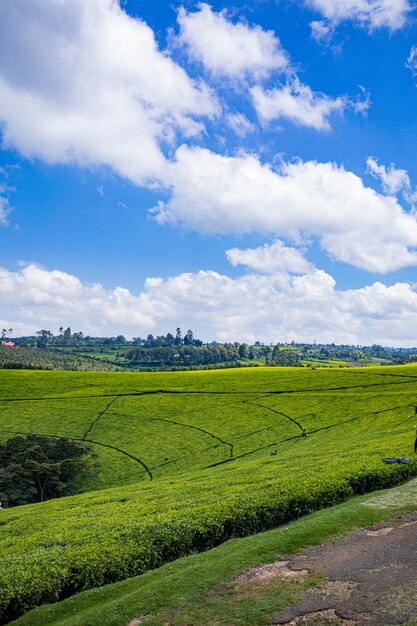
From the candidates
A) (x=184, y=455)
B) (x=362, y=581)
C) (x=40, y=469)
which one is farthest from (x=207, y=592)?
(x=40, y=469)

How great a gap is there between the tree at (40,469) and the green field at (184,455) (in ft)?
10.7

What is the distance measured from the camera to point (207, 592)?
51.3 ft

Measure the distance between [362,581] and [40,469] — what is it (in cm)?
5672

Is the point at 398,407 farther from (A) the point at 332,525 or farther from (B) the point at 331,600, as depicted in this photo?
(B) the point at 331,600

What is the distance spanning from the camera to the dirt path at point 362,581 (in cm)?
1323

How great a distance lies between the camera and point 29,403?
9631 centimetres

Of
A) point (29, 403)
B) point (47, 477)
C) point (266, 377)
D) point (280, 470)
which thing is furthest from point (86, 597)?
point (266, 377)

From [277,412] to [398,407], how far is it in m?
19.9

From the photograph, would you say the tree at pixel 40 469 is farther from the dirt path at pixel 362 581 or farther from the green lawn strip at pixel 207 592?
the dirt path at pixel 362 581

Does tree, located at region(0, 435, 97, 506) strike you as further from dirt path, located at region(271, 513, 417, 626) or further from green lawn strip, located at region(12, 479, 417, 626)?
dirt path, located at region(271, 513, 417, 626)

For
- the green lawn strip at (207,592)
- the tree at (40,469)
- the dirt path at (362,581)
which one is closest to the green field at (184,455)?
the green lawn strip at (207,592)

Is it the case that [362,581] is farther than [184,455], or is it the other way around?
[184,455]

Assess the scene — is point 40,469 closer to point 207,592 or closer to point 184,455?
point 184,455

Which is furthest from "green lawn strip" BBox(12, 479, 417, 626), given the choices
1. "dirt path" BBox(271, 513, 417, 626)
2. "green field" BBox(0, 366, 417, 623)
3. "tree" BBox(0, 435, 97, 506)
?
"tree" BBox(0, 435, 97, 506)
